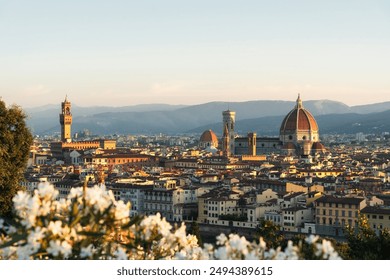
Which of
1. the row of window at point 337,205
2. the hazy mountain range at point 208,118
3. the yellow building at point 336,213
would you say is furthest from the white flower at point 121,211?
the hazy mountain range at point 208,118

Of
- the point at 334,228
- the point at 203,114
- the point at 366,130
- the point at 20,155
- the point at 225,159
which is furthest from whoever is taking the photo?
the point at 203,114

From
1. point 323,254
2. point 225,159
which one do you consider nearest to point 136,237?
point 323,254

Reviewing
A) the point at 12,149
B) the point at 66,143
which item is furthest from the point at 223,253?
the point at 66,143

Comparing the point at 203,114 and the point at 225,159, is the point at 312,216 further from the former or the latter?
the point at 203,114

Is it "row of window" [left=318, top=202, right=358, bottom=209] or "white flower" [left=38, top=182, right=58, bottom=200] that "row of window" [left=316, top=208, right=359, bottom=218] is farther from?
"white flower" [left=38, top=182, right=58, bottom=200]

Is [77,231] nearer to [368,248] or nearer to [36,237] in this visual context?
[36,237]

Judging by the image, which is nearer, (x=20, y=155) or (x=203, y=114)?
(x=20, y=155)
